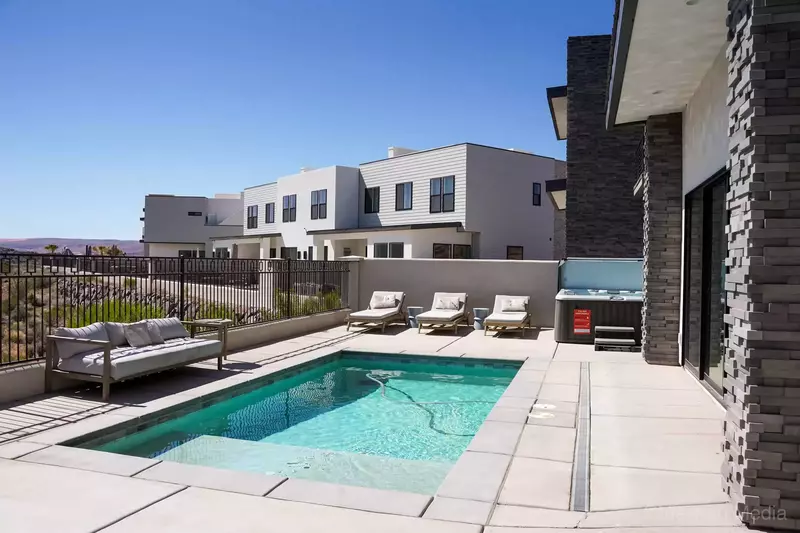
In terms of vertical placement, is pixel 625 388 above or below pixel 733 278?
below

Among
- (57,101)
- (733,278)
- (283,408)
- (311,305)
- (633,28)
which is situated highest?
(57,101)

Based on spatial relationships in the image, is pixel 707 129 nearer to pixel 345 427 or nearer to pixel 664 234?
pixel 664 234

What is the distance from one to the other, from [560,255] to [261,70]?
17.5 meters

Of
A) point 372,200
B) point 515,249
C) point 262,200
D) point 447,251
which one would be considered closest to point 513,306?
point 447,251

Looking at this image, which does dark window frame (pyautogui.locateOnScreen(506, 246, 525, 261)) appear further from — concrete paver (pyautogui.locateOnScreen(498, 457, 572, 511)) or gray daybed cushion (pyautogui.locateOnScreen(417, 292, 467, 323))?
A: concrete paver (pyautogui.locateOnScreen(498, 457, 572, 511))

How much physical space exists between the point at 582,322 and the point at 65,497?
1031cm

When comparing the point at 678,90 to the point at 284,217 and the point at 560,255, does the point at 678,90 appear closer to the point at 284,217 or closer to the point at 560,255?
the point at 560,255

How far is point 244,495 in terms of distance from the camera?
412 cm

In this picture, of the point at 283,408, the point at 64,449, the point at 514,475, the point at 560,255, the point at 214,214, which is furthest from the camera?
the point at 214,214

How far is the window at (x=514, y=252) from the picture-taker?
26047mm

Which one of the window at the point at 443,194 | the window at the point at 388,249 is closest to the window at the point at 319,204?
→ the window at the point at 388,249

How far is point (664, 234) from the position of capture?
9430mm

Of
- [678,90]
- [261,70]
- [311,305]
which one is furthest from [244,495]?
[261,70]

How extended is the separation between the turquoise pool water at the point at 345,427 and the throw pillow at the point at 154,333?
1537 mm
